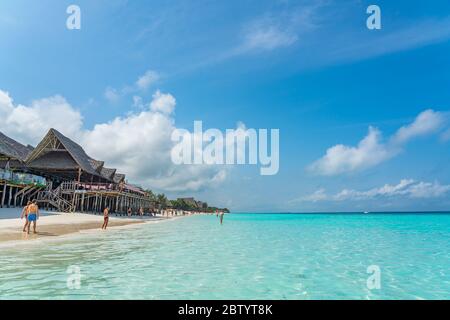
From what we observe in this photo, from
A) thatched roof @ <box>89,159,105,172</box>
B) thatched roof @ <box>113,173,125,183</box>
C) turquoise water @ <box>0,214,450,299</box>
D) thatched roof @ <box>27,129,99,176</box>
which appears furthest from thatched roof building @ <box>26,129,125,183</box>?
turquoise water @ <box>0,214,450,299</box>

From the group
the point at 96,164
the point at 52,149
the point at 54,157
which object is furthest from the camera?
the point at 96,164

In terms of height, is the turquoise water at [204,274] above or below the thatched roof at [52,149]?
below

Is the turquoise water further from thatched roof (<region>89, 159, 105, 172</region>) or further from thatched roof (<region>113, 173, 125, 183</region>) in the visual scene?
thatched roof (<region>113, 173, 125, 183</region>)

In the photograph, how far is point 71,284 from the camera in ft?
18.9

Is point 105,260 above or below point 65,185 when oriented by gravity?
below

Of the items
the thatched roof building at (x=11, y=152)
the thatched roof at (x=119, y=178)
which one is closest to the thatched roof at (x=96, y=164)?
the thatched roof building at (x=11, y=152)

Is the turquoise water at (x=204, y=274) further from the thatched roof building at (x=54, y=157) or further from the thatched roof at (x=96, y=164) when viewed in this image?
the thatched roof at (x=96, y=164)

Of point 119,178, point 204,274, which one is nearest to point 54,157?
point 119,178

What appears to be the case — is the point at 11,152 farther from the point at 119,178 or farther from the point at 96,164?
the point at 119,178

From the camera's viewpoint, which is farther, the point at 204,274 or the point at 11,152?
the point at 11,152
